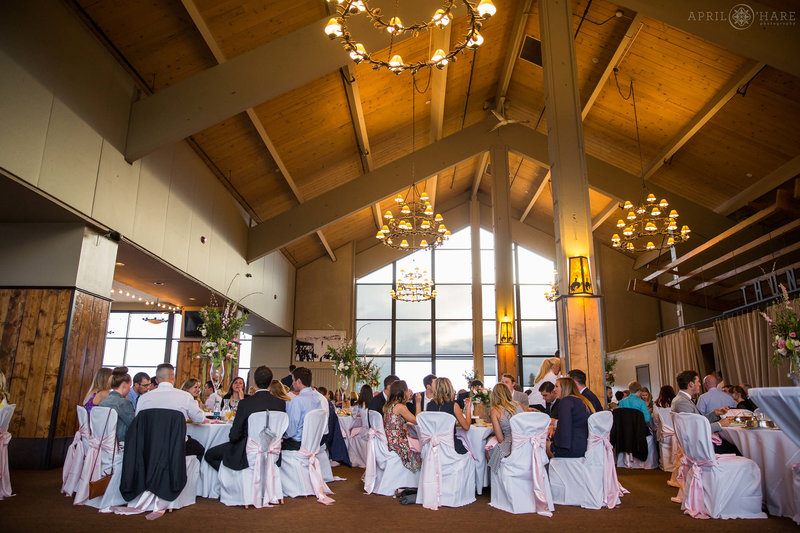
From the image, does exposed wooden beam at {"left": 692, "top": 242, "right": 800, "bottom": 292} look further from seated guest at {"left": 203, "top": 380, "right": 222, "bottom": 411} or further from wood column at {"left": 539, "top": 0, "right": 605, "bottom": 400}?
seated guest at {"left": 203, "top": 380, "right": 222, "bottom": 411}

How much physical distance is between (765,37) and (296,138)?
753cm

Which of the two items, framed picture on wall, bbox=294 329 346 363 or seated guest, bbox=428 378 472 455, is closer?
seated guest, bbox=428 378 472 455

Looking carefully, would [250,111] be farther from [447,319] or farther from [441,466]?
[447,319]

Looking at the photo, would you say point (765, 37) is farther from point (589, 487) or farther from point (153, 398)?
point (153, 398)

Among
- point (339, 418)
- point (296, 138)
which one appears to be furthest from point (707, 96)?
point (339, 418)

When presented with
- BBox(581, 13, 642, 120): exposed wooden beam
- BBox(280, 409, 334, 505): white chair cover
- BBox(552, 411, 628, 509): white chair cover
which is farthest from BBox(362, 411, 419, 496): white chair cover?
BBox(581, 13, 642, 120): exposed wooden beam

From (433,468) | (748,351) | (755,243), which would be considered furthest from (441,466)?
(755,243)

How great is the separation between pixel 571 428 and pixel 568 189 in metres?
4.03

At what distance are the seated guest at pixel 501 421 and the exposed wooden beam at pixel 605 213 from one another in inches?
415

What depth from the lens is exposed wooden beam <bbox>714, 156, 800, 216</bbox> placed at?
31.7 ft

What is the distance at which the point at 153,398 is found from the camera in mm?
3910

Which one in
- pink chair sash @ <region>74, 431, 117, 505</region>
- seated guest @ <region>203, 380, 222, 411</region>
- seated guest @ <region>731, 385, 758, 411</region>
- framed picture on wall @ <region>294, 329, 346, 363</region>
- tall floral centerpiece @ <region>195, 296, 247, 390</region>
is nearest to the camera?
pink chair sash @ <region>74, 431, 117, 505</region>

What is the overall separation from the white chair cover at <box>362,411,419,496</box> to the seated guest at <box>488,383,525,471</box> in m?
0.80

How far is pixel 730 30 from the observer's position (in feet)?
22.5
